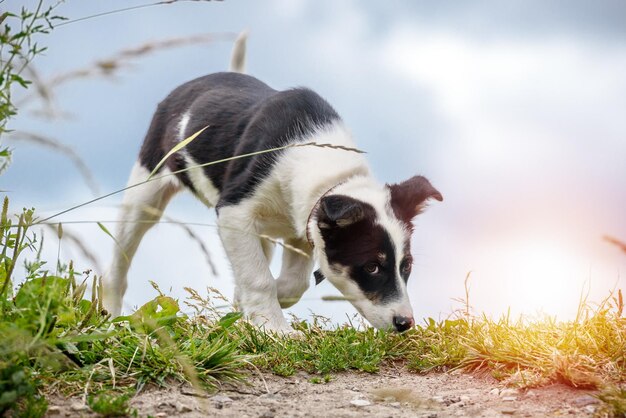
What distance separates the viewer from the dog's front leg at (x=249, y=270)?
5.09 metres

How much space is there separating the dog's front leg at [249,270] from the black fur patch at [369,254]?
66cm

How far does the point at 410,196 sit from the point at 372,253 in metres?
0.53

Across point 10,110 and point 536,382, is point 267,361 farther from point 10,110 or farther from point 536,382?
point 10,110

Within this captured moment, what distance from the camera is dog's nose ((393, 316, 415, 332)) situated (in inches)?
178

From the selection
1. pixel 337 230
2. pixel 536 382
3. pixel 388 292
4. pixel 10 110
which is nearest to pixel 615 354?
pixel 536 382

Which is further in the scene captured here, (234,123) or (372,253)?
(234,123)

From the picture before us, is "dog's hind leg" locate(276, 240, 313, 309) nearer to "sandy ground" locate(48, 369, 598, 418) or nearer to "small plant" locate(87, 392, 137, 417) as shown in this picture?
"sandy ground" locate(48, 369, 598, 418)

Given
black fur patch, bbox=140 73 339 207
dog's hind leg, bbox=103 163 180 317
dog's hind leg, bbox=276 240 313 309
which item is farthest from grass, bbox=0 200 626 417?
dog's hind leg, bbox=103 163 180 317

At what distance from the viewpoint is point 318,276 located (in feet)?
16.7

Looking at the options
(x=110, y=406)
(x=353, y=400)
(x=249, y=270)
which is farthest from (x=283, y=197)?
(x=110, y=406)

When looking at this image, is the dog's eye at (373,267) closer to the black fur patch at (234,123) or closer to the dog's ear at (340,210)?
the dog's ear at (340,210)

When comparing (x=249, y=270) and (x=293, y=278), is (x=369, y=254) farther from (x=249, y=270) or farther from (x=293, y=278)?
(x=293, y=278)

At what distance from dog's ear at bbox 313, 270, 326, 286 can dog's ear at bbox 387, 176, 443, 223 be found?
676 mm

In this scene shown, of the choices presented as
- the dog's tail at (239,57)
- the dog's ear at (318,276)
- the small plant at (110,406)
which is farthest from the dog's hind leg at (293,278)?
the small plant at (110,406)
